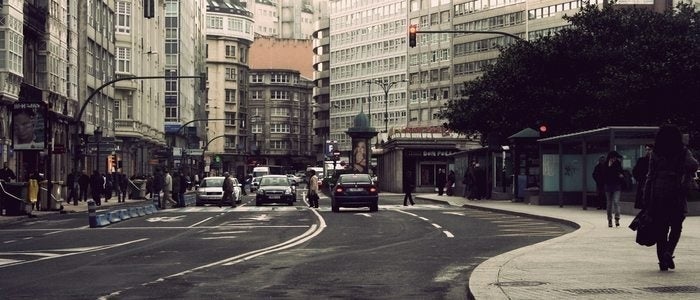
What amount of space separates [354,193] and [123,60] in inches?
1768

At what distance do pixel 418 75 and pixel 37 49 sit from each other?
88714 millimetres

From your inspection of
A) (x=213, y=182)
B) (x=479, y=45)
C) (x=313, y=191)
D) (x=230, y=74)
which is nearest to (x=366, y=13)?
(x=230, y=74)

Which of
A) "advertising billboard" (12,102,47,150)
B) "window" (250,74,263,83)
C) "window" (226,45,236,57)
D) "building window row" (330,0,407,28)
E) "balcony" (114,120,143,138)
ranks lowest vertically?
"advertising billboard" (12,102,47,150)

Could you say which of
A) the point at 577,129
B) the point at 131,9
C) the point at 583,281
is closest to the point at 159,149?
the point at 131,9

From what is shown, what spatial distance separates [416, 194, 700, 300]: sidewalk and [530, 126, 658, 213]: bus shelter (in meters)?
12.8

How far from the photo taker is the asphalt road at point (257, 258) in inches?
524

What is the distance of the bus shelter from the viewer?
33750 mm

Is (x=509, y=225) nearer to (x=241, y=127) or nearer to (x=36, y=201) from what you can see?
(x=36, y=201)

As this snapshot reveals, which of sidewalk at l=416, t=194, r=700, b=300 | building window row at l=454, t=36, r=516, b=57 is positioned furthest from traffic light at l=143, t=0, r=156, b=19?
sidewalk at l=416, t=194, r=700, b=300

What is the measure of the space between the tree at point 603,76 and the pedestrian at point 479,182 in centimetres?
549

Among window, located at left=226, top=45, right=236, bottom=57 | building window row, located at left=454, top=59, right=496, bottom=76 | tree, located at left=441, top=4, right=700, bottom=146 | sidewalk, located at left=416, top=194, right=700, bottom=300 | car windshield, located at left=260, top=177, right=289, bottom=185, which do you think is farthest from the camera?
window, located at left=226, top=45, right=236, bottom=57

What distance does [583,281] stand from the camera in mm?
12859

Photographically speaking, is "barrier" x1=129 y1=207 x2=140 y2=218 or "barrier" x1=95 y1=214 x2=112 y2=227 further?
"barrier" x1=129 y1=207 x2=140 y2=218

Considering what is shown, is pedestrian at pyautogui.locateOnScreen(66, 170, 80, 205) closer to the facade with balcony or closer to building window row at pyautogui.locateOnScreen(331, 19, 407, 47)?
building window row at pyautogui.locateOnScreen(331, 19, 407, 47)
